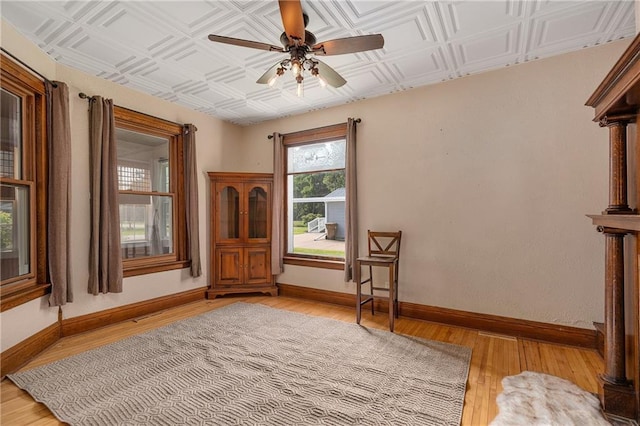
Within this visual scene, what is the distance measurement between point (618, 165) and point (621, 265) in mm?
600

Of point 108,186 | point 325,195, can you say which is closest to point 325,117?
point 325,195

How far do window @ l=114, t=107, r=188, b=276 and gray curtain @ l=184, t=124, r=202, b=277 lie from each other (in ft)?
0.32

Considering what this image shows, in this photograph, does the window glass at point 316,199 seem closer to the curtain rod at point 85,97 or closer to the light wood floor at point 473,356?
the light wood floor at point 473,356

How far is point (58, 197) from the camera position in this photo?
9.02 feet

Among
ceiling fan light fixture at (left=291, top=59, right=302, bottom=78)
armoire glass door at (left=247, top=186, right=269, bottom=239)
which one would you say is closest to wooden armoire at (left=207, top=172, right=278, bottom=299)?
armoire glass door at (left=247, top=186, right=269, bottom=239)

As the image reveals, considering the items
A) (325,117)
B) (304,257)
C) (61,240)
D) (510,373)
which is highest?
(325,117)

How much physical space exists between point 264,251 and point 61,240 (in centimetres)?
236

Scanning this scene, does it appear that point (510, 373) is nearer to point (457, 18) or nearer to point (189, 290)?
point (457, 18)

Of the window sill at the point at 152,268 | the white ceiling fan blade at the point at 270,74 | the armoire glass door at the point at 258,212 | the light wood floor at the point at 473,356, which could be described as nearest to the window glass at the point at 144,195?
the window sill at the point at 152,268

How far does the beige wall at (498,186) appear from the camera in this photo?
270 cm

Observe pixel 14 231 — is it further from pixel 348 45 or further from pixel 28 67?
pixel 348 45

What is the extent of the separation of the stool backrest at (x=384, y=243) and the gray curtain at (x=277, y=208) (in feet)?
4.80

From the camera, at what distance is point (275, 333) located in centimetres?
305

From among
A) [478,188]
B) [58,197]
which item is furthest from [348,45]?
[58,197]
